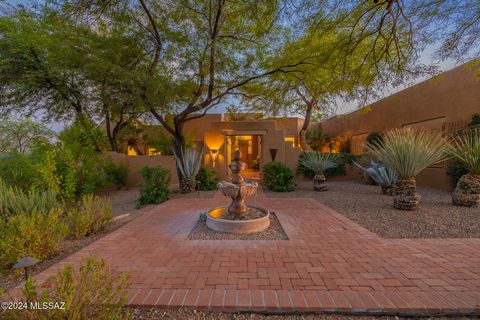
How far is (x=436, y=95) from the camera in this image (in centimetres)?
879

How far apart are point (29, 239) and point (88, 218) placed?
1121 millimetres

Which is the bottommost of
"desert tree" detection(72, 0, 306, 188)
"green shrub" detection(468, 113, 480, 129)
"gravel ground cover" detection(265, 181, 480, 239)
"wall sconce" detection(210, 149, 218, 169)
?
"gravel ground cover" detection(265, 181, 480, 239)

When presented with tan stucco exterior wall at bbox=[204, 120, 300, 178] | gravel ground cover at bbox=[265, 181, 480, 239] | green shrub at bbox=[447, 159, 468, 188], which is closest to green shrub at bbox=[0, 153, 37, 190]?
tan stucco exterior wall at bbox=[204, 120, 300, 178]

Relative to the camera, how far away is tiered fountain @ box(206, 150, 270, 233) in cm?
394

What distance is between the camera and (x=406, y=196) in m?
5.27

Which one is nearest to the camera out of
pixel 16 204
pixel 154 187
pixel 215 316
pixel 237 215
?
pixel 215 316

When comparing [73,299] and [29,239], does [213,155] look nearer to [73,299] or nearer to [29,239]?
[29,239]

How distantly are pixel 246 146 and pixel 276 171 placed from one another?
32.6ft

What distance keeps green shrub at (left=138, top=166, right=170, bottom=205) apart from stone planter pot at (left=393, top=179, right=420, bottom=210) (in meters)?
6.53

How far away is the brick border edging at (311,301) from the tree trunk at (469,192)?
15.4ft

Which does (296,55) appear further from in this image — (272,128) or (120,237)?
(120,237)

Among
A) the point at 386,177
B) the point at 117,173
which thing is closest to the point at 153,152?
the point at 117,173

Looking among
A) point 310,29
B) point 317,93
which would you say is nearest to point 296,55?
point 317,93

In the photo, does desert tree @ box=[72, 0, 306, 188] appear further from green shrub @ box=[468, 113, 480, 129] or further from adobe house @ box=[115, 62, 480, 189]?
green shrub @ box=[468, 113, 480, 129]
